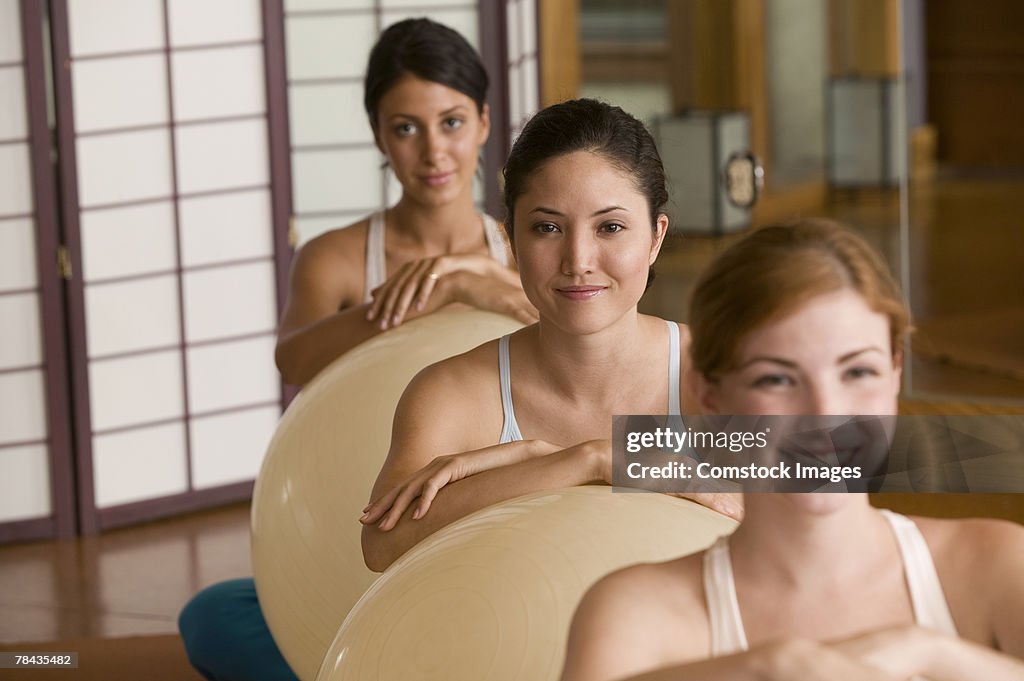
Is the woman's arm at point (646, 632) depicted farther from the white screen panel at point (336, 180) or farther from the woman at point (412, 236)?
the white screen panel at point (336, 180)

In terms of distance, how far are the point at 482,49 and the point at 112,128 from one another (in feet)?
4.12

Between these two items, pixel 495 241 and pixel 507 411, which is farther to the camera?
pixel 495 241

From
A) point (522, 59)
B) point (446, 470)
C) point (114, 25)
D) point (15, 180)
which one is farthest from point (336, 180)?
point (446, 470)

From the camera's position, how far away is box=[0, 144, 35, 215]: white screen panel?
4535mm

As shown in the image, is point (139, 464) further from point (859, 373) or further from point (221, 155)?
point (859, 373)

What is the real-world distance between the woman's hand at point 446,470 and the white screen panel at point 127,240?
3.02 meters

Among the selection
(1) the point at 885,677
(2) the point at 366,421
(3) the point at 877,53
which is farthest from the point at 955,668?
(3) the point at 877,53

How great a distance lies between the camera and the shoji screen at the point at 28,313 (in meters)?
4.53

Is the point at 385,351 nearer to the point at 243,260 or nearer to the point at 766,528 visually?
the point at 766,528

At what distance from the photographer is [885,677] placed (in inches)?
40.2

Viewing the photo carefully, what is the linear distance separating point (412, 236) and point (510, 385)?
91 cm

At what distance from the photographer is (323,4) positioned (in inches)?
201

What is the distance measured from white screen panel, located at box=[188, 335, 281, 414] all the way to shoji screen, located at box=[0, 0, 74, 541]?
0.44 metres

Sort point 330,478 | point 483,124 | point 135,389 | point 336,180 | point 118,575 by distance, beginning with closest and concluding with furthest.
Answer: point 330,478
point 483,124
point 118,575
point 135,389
point 336,180
